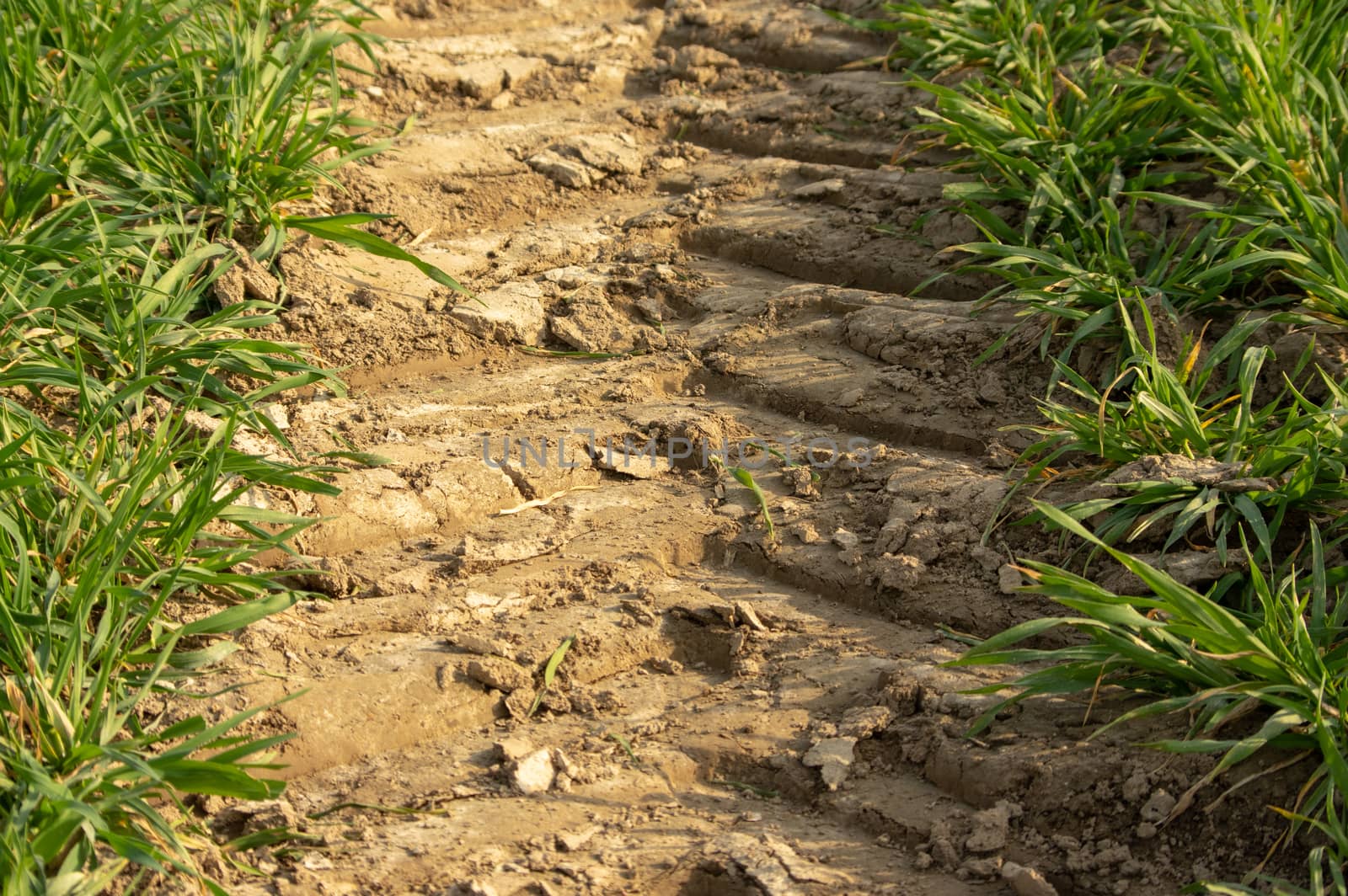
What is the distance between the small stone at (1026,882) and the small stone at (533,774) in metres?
0.76

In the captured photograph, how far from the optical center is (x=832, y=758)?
7.05 ft

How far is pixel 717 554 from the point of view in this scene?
2650 mm

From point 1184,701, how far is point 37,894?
69.9 inches

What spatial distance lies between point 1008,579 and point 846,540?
346 millimetres

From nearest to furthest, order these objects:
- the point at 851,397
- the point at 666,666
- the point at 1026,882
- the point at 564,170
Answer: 1. the point at 1026,882
2. the point at 666,666
3. the point at 851,397
4. the point at 564,170

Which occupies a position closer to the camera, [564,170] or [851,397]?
[851,397]

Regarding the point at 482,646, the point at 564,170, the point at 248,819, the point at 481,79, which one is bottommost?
the point at 248,819

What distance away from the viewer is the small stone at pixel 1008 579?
96.3 inches

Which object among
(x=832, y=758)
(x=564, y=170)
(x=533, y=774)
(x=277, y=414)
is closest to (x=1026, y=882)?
(x=832, y=758)

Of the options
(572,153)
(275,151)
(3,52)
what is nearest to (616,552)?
(275,151)

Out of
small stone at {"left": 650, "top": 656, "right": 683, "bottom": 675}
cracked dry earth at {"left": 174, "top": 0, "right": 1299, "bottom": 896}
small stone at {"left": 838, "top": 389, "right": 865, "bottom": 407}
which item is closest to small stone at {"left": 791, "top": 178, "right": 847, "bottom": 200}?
cracked dry earth at {"left": 174, "top": 0, "right": 1299, "bottom": 896}

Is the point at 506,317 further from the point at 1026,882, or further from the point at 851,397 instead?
the point at 1026,882

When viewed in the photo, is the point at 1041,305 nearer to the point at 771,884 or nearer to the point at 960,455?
the point at 960,455

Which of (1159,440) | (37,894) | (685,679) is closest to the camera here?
(37,894)
